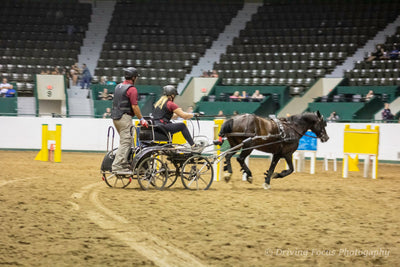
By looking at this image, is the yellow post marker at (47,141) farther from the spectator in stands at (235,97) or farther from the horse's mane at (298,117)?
the spectator in stands at (235,97)

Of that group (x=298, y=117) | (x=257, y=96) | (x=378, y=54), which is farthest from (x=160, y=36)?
(x=298, y=117)

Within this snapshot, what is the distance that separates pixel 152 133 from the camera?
1034 cm

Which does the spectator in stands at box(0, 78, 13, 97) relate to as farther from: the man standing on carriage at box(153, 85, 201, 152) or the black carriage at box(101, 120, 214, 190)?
the man standing on carriage at box(153, 85, 201, 152)

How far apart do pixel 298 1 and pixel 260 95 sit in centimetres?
1150

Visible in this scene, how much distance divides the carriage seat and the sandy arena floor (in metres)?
0.95

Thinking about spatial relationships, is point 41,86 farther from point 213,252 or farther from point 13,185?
point 213,252

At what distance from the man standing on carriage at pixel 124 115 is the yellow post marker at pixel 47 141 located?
270 inches

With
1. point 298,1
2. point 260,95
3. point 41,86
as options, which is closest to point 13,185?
point 260,95

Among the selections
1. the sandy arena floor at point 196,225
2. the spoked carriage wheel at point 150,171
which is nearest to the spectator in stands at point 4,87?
the sandy arena floor at point 196,225

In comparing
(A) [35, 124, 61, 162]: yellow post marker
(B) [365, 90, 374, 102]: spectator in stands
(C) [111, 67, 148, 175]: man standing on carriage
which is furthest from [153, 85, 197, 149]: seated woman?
(B) [365, 90, 374, 102]: spectator in stands

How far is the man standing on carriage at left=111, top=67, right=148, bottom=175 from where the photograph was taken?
10164 mm

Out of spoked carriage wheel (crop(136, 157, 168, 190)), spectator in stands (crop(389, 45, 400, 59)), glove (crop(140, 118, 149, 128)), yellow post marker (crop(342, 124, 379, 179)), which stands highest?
spectator in stands (crop(389, 45, 400, 59))

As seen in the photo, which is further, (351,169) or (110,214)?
(351,169)

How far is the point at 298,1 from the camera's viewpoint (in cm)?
3219
